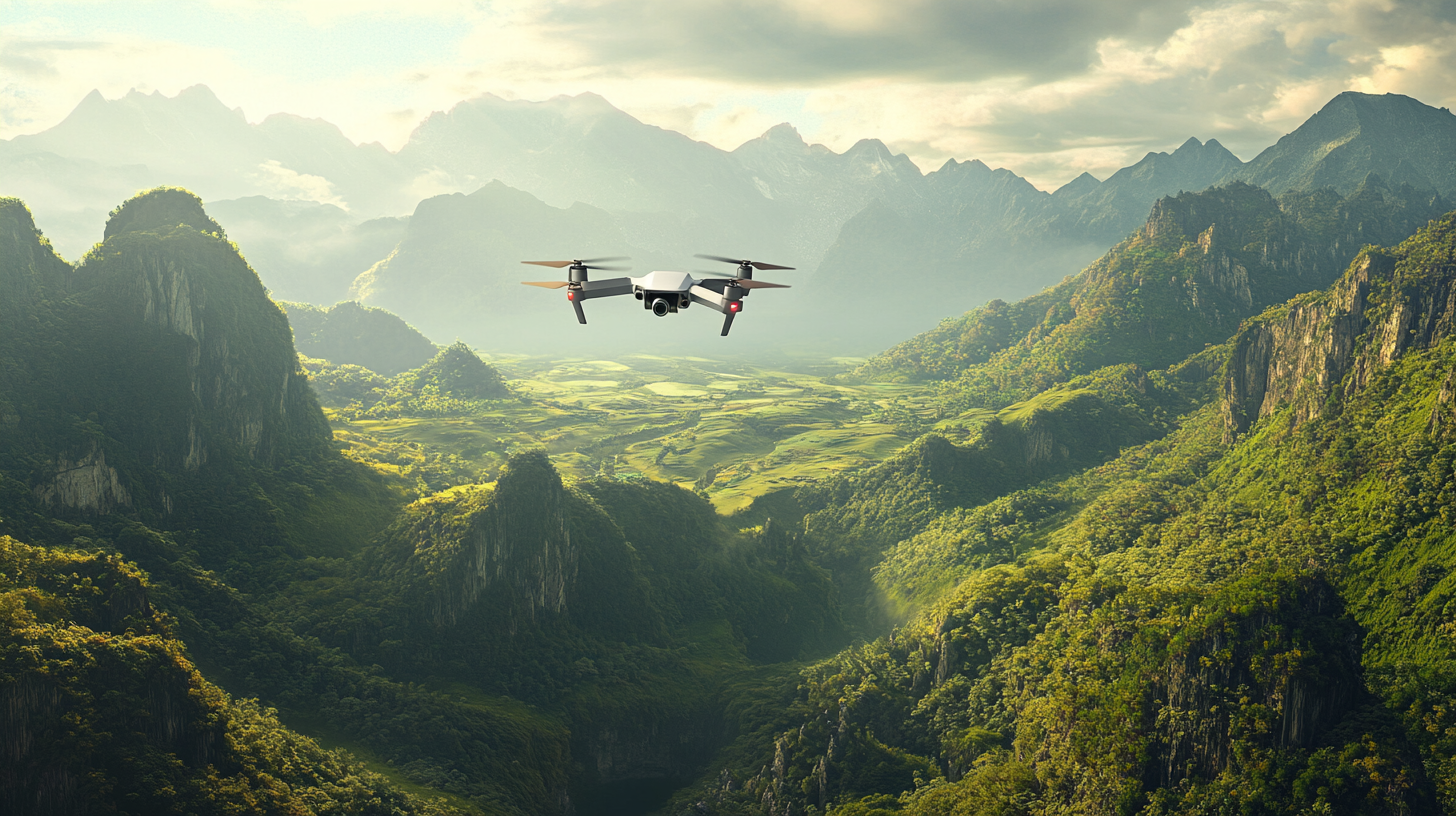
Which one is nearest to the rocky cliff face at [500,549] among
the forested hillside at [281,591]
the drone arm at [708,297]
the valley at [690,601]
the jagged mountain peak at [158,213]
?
the forested hillside at [281,591]

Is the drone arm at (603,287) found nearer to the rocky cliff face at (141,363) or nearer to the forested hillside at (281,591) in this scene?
the forested hillside at (281,591)

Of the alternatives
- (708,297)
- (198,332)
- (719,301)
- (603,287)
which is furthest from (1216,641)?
Result: (198,332)

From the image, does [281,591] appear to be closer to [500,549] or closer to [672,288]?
[500,549]

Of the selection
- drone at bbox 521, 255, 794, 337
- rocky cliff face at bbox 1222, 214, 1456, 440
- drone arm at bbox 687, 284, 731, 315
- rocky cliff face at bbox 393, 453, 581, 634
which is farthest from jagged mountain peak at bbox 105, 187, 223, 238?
rocky cliff face at bbox 1222, 214, 1456, 440

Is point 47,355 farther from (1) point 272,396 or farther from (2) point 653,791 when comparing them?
(2) point 653,791

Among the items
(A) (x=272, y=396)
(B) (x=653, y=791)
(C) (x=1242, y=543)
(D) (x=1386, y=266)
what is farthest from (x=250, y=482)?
(D) (x=1386, y=266)
